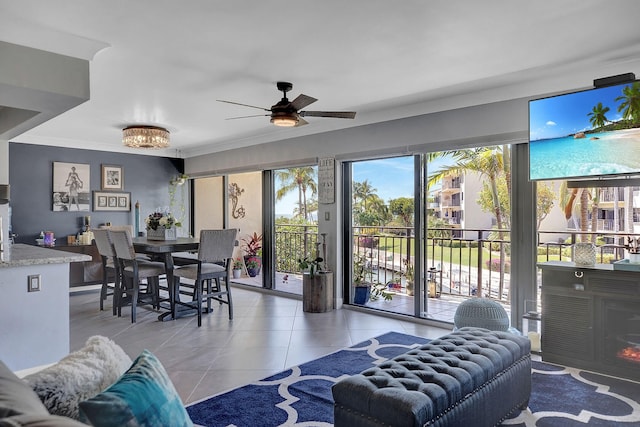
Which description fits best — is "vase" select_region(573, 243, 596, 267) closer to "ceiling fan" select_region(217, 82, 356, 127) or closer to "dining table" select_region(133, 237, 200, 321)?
"ceiling fan" select_region(217, 82, 356, 127)

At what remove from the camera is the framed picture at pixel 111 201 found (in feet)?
21.8

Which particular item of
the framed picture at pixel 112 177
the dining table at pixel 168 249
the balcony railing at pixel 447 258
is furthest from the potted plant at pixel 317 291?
the framed picture at pixel 112 177

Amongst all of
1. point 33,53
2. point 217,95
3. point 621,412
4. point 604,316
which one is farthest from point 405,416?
point 217,95

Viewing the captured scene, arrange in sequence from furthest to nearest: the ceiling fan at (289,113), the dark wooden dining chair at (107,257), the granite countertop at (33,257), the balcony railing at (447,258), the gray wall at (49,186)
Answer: the gray wall at (49,186) → the balcony railing at (447,258) → the dark wooden dining chair at (107,257) → the ceiling fan at (289,113) → the granite countertop at (33,257)

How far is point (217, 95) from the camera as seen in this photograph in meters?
4.16

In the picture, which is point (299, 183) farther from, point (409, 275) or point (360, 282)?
point (409, 275)

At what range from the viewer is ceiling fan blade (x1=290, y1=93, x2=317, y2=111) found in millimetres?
3324

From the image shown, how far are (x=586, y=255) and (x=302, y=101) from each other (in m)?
2.44

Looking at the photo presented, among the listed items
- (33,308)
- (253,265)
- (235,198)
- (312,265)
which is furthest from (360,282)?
(235,198)

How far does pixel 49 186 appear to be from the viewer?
20.4ft

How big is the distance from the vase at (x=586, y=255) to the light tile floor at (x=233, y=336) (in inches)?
58.1

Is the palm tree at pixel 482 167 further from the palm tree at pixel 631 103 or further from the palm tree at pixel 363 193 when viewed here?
the palm tree at pixel 631 103

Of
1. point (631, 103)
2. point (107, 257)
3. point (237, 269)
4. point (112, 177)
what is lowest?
point (237, 269)

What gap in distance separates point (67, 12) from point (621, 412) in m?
3.93
